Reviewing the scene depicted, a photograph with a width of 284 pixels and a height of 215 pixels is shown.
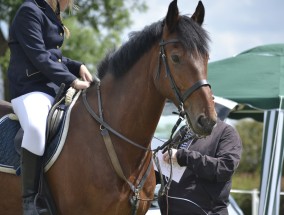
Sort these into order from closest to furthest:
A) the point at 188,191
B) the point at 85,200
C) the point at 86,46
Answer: the point at 85,200, the point at 188,191, the point at 86,46

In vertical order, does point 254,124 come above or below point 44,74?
below

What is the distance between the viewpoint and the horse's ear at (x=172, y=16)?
5016mm

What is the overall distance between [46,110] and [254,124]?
976 inches

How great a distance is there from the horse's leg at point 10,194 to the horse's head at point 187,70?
149 cm

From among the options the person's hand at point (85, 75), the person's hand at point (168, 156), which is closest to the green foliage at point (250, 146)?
the person's hand at point (168, 156)

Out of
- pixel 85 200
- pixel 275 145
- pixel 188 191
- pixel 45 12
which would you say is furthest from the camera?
pixel 275 145

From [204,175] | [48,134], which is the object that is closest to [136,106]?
[48,134]

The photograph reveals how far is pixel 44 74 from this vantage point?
537cm

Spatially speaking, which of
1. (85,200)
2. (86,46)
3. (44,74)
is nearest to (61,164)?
(85,200)

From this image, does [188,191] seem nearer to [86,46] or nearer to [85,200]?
[85,200]

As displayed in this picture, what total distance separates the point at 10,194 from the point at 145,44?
1.71 m

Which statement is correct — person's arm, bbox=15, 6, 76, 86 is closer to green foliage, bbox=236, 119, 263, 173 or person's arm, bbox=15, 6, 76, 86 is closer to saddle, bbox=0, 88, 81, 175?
saddle, bbox=0, 88, 81, 175

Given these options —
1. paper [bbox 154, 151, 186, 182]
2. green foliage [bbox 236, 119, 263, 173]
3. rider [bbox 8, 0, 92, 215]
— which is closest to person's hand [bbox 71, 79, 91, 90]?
rider [bbox 8, 0, 92, 215]

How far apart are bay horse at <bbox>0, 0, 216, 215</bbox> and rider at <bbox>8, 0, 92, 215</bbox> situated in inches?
7.5
